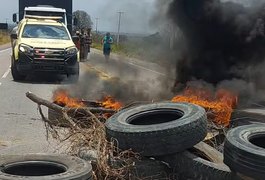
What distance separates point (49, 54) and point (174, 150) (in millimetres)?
12301

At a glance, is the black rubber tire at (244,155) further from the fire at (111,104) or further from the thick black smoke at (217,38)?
the thick black smoke at (217,38)

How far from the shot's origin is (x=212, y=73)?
10992 millimetres

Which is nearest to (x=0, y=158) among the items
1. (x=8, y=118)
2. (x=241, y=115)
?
(x=241, y=115)

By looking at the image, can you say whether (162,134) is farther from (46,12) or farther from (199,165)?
(46,12)

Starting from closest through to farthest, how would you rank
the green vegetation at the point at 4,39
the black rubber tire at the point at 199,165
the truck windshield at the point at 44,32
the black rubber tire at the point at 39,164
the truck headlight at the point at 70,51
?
the black rubber tire at the point at 39,164
the black rubber tire at the point at 199,165
the truck headlight at the point at 70,51
the truck windshield at the point at 44,32
the green vegetation at the point at 4,39

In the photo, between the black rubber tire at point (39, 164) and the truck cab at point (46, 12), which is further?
the truck cab at point (46, 12)

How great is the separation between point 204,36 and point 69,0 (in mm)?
14868

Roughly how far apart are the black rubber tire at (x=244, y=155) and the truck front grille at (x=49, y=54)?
12.3 metres

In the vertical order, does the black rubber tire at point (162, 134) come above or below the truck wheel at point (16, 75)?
above

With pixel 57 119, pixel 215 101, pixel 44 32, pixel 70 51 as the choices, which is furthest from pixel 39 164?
pixel 44 32

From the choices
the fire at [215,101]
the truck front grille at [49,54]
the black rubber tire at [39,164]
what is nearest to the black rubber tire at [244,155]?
the black rubber tire at [39,164]

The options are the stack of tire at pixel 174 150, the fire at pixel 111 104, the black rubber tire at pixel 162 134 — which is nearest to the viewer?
the stack of tire at pixel 174 150

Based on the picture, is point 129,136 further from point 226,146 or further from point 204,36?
point 204,36

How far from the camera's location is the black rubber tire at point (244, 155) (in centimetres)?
442
